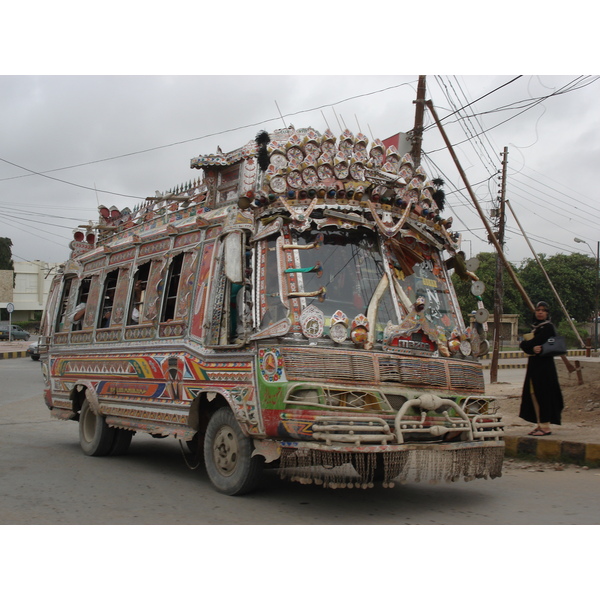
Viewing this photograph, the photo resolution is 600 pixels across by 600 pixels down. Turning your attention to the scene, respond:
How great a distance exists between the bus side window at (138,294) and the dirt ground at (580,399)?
660 centimetres

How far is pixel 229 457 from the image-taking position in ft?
21.2

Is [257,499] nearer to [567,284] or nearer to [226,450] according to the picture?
[226,450]

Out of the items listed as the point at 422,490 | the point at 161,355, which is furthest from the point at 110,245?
the point at 422,490

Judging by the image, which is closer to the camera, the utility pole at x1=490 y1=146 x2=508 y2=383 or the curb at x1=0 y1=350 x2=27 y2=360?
the utility pole at x1=490 y1=146 x2=508 y2=383

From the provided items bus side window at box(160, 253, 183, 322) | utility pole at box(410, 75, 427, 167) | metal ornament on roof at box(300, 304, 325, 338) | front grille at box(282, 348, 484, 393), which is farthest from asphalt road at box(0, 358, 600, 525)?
utility pole at box(410, 75, 427, 167)

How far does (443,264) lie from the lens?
7.18 metres

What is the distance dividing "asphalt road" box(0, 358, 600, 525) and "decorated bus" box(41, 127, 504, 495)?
0.34 meters

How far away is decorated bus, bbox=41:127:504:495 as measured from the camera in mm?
5477

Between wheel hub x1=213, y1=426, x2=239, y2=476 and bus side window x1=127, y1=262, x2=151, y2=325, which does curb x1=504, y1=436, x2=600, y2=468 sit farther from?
bus side window x1=127, y1=262, x2=151, y2=325

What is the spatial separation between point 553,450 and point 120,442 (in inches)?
230

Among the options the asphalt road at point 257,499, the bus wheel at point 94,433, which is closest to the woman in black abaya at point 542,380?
the asphalt road at point 257,499

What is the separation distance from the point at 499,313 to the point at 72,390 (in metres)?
14.6

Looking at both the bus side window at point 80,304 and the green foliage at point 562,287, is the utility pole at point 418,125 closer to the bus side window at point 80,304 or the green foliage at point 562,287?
the bus side window at point 80,304

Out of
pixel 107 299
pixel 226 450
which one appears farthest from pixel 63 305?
pixel 226 450
